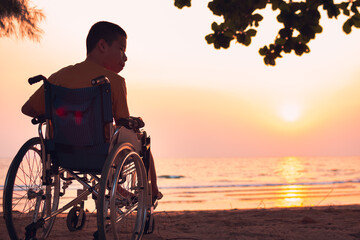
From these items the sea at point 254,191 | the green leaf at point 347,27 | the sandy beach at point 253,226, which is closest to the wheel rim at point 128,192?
the sandy beach at point 253,226

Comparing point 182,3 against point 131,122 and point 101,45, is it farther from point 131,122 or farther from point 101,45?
point 131,122

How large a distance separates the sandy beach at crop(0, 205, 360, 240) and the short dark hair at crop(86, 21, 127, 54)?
4.84ft

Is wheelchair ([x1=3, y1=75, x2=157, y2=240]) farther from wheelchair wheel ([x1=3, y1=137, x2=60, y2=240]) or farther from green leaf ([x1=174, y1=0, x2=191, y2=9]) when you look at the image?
green leaf ([x1=174, y1=0, x2=191, y2=9])

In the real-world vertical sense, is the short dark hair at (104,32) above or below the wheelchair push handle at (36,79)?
above

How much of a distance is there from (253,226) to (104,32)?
7.05 ft

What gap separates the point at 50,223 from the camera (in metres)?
3.05

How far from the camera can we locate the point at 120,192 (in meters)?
2.71

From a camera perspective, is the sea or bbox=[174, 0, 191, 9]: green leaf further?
the sea

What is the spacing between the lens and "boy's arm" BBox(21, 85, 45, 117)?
2.69 meters

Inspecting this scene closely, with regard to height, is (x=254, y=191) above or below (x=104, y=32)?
below

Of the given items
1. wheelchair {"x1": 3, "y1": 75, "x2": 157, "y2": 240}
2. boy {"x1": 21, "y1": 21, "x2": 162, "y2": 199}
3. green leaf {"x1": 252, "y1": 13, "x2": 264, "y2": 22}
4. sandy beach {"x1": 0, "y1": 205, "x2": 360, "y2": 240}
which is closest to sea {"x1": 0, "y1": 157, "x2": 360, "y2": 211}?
sandy beach {"x1": 0, "y1": 205, "x2": 360, "y2": 240}

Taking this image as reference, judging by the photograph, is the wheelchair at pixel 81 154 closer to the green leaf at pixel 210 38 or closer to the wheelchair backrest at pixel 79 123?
the wheelchair backrest at pixel 79 123

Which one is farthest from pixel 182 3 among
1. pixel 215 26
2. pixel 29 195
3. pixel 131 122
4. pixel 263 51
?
pixel 29 195

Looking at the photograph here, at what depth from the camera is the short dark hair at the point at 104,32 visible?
2.71 meters
